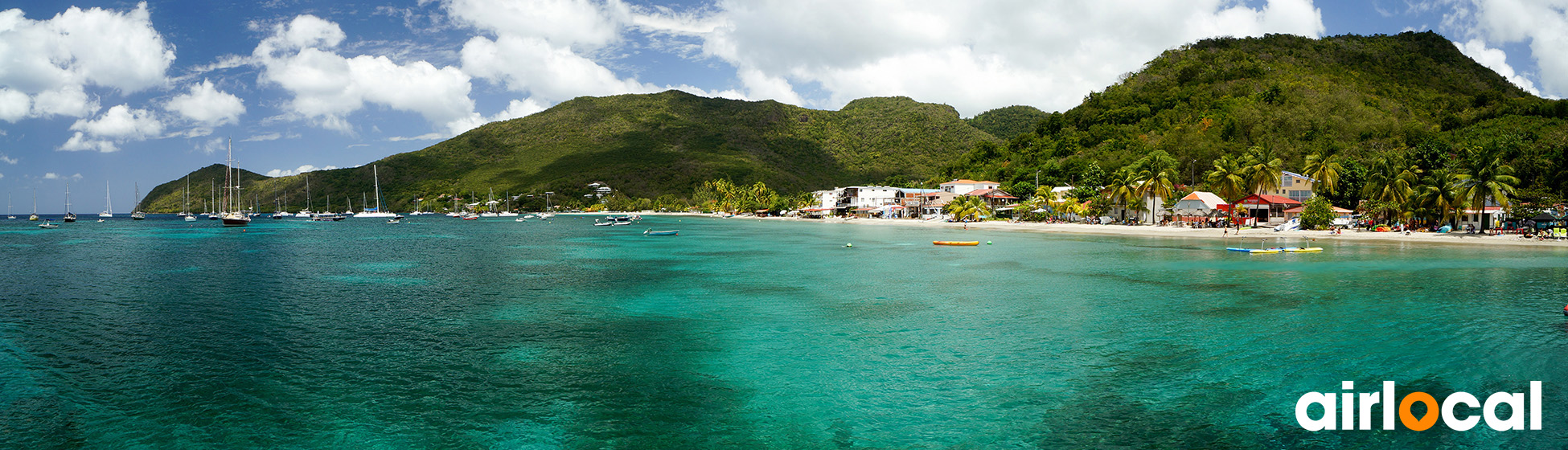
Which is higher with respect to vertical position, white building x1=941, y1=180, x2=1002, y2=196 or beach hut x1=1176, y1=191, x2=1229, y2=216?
white building x1=941, y1=180, x2=1002, y2=196

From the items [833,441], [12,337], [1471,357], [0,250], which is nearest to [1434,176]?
[1471,357]

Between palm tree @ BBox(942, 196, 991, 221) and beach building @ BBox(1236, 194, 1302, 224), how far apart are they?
3092cm

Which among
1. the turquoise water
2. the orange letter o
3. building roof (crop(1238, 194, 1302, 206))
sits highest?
building roof (crop(1238, 194, 1302, 206))

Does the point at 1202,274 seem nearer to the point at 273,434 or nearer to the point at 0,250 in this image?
the point at 273,434

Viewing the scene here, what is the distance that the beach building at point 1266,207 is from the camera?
68.2m

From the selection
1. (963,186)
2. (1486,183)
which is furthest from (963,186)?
(1486,183)

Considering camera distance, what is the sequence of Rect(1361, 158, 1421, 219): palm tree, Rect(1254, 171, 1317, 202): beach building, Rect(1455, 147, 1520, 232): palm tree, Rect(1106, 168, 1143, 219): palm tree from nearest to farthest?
Rect(1455, 147, 1520, 232): palm tree, Rect(1361, 158, 1421, 219): palm tree, Rect(1106, 168, 1143, 219): palm tree, Rect(1254, 171, 1317, 202): beach building

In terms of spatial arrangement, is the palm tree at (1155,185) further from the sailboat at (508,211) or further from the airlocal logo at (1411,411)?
the sailboat at (508,211)

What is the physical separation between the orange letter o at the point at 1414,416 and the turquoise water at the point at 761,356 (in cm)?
26

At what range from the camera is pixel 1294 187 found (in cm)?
7638

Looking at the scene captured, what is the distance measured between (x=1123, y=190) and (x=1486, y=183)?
28.4 m

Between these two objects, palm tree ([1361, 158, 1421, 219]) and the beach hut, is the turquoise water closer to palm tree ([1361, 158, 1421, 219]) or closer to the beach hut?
palm tree ([1361, 158, 1421, 219])

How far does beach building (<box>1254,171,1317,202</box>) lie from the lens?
75.6m

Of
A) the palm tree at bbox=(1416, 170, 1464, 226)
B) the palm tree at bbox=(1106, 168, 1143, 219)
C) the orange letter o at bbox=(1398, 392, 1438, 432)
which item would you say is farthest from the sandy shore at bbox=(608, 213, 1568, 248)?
the orange letter o at bbox=(1398, 392, 1438, 432)
